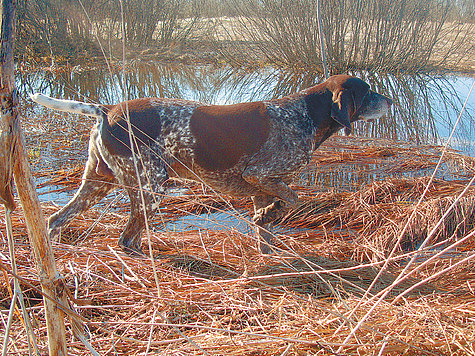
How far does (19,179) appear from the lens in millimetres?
1421

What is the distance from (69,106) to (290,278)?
2120 mm

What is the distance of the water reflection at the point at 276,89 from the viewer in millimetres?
8445

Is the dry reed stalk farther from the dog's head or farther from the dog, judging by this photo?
the dog's head

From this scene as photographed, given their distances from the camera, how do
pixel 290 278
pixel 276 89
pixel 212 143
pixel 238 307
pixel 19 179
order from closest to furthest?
1. pixel 19 179
2. pixel 238 307
3. pixel 290 278
4. pixel 212 143
5. pixel 276 89

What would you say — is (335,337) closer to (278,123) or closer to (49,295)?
(49,295)

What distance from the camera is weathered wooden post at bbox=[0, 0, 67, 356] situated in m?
1.29

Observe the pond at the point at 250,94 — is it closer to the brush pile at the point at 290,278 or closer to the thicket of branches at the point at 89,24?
the brush pile at the point at 290,278

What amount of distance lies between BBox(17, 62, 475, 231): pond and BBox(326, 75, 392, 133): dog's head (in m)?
1.61

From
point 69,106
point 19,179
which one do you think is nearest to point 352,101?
point 69,106

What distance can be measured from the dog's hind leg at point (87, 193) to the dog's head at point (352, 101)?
79.9 inches

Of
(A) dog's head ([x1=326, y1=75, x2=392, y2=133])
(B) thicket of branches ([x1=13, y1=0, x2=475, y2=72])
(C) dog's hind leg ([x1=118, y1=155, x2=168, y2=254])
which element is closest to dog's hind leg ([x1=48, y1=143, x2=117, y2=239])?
A: (C) dog's hind leg ([x1=118, y1=155, x2=168, y2=254])

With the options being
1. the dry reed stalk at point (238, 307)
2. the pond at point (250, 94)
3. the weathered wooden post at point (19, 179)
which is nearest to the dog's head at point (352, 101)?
the dry reed stalk at point (238, 307)

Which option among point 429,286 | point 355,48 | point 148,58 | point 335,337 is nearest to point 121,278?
point 335,337

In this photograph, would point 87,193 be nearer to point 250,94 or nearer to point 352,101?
point 352,101
